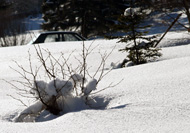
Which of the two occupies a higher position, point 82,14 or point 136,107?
point 136,107

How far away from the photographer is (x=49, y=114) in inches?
115

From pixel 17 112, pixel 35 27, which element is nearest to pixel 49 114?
pixel 17 112

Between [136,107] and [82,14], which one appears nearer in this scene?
[136,107]

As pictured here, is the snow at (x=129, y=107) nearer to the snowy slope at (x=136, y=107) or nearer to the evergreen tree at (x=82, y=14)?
the snowy slope at (x=136, y=107)

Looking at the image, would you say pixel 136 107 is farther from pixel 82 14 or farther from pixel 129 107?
pixel 82 14

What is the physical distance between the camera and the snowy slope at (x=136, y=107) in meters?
2.23

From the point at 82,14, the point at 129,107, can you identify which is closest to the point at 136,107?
the point at 129,107

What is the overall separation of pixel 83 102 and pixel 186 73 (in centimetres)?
128

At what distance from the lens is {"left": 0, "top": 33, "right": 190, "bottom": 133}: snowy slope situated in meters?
2.23

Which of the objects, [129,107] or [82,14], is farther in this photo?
[82,14]

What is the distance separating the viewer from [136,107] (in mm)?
2639

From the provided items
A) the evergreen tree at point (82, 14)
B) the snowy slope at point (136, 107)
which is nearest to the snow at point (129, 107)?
the snowy slope at point (136, 107)

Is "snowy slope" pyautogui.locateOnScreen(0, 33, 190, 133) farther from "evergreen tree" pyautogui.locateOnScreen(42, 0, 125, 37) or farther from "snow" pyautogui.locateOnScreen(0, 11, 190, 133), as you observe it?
"evergreen tree" pyautogui.locateOnScreen(42, 0, 125, 37)

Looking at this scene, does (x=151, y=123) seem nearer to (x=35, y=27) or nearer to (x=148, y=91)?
(x=148, y=91)
